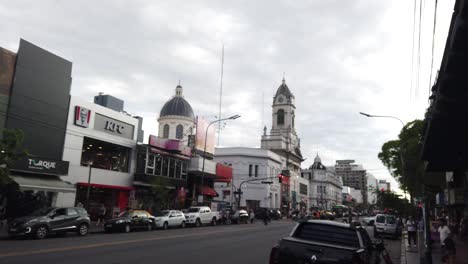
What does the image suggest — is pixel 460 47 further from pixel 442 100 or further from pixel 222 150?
pixel 222 150

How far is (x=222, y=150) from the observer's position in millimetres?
77000

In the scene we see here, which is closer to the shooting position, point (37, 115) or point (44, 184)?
point (44, 184)

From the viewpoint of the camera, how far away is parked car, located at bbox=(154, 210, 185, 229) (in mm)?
30645

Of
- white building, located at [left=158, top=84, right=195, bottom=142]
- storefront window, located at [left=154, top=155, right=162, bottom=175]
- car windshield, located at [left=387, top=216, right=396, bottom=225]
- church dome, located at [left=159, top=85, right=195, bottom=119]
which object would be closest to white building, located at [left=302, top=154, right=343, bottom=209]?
church dome, located at [left=159, top=85, right=195, bottom=119]

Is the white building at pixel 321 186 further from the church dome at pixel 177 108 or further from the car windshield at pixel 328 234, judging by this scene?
the car windshield at pixel 328 234

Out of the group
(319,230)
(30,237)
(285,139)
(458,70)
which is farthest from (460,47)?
(285,139)

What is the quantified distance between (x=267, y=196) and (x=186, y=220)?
141 feet

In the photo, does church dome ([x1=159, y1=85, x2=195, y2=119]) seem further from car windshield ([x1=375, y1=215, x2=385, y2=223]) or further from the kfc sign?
car windshield ([x1=375, y1=215, x2=385, y2=223])

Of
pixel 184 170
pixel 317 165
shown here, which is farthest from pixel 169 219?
pixel 317 165

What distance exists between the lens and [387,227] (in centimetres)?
2952

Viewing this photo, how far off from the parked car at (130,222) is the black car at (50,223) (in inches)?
95.5

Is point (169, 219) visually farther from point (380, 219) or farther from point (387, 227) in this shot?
point (387, 227)

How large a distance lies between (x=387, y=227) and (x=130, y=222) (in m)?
17.5

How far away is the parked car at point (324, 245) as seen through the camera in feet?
23.8
